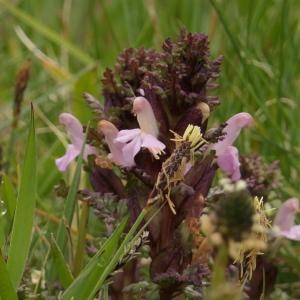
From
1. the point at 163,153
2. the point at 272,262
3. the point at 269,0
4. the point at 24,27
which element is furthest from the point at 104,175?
the point at 24,27

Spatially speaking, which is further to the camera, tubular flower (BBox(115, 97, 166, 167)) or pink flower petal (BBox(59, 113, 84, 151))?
pink flower petal (BBox(59, 113, 84, 151))

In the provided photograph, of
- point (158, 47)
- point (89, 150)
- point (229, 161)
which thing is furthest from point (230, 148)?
point (158, 47)

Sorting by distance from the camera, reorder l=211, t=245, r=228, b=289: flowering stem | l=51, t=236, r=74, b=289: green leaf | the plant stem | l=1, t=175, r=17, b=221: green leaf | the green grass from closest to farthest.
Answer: l=211, t=245, r=228, b=289: flowering stem, l=51, t=236, r=74, b=289: green leaf, l=1, t=175, r=17, b=221: green leaf, the plant stem, the green grass

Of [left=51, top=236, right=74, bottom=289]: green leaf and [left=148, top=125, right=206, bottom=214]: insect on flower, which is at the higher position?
[left=148, top=125, right=206, bottom=214]: insect on flower

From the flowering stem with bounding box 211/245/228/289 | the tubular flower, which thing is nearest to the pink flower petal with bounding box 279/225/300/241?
the tubular flower

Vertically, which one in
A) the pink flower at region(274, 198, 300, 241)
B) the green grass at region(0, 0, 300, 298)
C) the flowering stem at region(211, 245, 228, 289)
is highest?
the green grass at region(0, 0, 300, 298)

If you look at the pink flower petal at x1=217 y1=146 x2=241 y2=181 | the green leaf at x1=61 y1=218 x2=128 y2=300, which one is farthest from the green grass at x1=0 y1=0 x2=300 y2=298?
the pink flower petal at x1=217 y1=146 x2=241 y2=181

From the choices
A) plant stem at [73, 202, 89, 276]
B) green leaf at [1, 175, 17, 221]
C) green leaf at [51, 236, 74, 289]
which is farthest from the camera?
plant stem at [73, 202, 89, 276]

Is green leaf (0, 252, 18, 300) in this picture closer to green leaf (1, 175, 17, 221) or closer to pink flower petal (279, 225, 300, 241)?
green leaf (1, 175, 17, 221)
